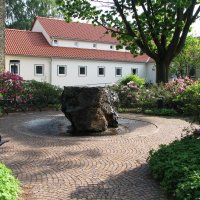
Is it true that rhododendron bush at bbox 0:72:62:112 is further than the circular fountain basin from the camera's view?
Yes

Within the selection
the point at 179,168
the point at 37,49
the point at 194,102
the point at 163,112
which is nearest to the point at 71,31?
the point at 37,49

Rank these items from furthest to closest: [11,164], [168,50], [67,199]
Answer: [168,50], [11,164], [67,199]

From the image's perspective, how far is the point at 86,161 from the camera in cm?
788

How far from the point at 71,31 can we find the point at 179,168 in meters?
38.6

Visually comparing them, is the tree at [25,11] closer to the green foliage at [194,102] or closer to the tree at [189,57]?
the tree at [189,57]

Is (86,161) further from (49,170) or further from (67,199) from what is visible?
(67,199)

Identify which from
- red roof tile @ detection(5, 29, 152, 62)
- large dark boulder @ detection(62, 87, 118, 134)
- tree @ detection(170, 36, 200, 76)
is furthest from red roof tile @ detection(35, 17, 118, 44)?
large dark boulder @ detection(62, 87, 118, 134)

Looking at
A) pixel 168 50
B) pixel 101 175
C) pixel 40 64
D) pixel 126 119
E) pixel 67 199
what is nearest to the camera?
pixel 67 199

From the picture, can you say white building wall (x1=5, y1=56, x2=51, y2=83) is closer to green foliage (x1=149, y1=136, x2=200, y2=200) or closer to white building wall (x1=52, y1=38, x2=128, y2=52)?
white building wall (x1=52, y1=38, x2=128, y2=52)

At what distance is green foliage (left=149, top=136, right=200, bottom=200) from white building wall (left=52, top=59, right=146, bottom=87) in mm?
31971

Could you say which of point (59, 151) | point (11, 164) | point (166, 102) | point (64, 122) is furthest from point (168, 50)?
point (11, 164)

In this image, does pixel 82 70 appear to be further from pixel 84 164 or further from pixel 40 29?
pixel 84 164

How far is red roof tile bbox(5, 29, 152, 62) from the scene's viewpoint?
123ft

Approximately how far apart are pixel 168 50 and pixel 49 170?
16799 millimetres
